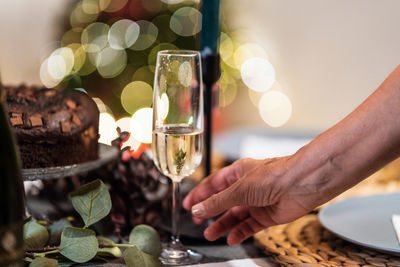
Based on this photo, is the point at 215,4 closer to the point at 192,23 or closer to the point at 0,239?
the point at 0,239

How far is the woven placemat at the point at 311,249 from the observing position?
780 millimetres

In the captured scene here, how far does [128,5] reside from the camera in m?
2.31

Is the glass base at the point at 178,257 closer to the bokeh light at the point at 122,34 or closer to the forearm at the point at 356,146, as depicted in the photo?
the forearm at the point at 356,146

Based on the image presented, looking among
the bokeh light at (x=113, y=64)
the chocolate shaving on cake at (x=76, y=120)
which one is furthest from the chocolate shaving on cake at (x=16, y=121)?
the bokeh light at (x=113, y=64)

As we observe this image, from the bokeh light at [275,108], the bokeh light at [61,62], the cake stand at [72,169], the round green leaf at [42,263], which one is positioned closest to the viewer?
the round green leaf at [42,263]

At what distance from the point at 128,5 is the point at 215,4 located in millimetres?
1399

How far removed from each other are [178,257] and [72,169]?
0.27m

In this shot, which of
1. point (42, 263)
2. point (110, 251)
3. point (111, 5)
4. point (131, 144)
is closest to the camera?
point (42, 263)

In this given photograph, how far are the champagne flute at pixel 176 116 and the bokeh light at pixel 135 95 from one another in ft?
5.68

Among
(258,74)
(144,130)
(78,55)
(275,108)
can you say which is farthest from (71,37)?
(275,108)

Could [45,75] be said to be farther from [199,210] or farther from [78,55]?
[199,210]

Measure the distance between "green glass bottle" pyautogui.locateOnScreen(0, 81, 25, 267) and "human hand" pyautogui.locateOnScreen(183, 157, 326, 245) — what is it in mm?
346

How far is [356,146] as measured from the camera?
0.71 metres

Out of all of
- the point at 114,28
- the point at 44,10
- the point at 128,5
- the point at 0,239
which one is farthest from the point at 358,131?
the point at 44,10
